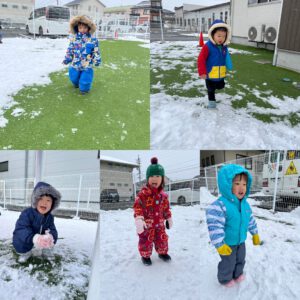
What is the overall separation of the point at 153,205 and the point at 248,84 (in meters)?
3.15

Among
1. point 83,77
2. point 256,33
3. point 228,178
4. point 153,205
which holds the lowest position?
point 153,205

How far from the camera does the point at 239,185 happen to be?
2018 mm

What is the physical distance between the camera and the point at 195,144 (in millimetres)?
2973

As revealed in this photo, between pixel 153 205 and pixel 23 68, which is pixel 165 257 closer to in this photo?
pixel 153 205

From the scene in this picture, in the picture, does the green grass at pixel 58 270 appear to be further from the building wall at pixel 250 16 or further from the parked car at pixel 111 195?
the building wall at pixel 250 16

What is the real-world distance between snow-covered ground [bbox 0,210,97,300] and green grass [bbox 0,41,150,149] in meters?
0.90

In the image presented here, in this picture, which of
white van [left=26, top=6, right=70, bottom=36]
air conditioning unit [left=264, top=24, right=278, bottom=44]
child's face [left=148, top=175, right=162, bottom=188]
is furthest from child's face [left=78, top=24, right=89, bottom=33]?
air conditioning unit [left=264, top=24, right=278, bottom=44]

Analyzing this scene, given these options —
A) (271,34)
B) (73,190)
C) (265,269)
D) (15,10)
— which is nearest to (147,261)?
(265,269)

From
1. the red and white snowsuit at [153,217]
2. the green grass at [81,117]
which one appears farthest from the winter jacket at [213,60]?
the red and white snowsuit at [153,217]

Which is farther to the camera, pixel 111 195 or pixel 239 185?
pixel 111 195

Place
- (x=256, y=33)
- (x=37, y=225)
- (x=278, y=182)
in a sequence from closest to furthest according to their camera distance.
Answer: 1. (x=37, y=225)
2. (x=278, y=182)
3. (x=256, y=33)

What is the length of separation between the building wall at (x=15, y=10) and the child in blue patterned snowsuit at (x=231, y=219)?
1081 cm

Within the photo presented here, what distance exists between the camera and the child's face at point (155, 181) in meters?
2.42

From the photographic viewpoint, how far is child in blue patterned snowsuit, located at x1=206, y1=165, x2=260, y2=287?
1933mm
